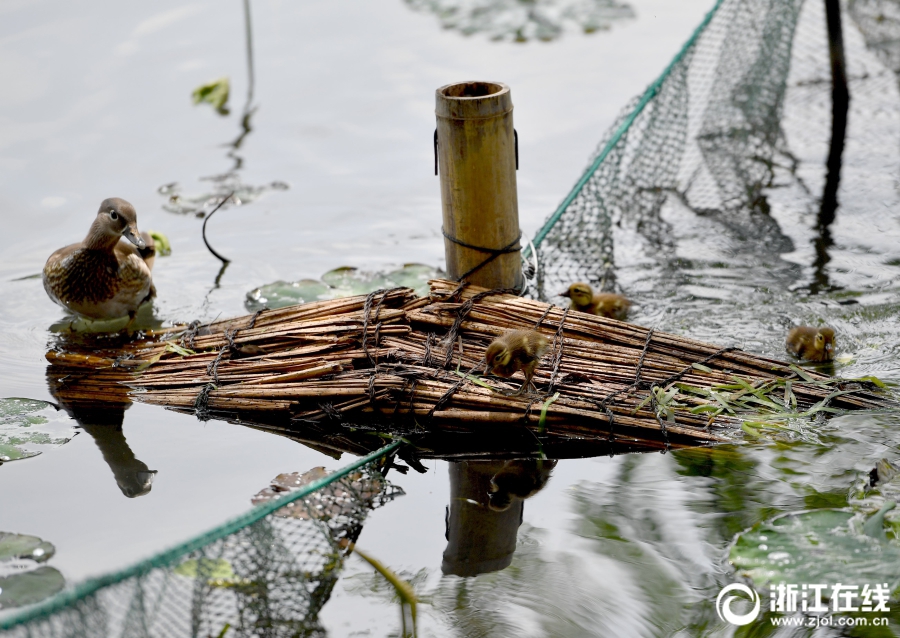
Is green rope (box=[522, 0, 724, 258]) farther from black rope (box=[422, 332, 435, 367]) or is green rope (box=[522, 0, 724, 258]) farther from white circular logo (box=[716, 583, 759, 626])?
white circular logo (box=[716, 583, 759, 626])

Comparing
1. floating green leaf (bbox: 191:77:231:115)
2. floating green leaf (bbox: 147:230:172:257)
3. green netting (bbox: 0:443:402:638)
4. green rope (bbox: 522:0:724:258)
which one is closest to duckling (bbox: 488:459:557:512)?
green netting (bbox: 0:443:402:638)

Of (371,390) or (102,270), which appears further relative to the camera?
(102,270)

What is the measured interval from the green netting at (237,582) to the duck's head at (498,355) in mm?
692

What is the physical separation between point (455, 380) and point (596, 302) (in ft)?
4.79

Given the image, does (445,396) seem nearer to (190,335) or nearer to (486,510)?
(486,510)

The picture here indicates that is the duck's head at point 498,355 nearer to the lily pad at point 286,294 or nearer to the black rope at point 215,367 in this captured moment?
the black rope at point 215,367

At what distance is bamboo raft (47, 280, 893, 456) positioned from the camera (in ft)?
12.9

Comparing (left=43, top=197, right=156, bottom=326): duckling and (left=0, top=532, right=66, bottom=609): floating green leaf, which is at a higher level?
(left=43, top=197, right=156, bottom=326): duckling

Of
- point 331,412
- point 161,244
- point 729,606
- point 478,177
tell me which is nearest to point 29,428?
point 331,412

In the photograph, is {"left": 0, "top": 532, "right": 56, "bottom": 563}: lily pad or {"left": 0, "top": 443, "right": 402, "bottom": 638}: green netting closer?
{"left": 0, "top": 443, "right": 402, "bottom": 638}: green netting

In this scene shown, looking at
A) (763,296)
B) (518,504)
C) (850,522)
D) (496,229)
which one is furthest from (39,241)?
(850,522)

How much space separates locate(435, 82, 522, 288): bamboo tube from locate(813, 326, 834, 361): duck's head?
1.58 m

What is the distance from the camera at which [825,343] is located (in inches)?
184

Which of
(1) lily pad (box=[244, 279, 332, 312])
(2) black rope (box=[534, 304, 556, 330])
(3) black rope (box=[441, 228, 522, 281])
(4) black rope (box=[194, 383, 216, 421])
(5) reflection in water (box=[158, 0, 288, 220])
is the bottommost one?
(4) black rope (box=[194, 383, 216, 421])
